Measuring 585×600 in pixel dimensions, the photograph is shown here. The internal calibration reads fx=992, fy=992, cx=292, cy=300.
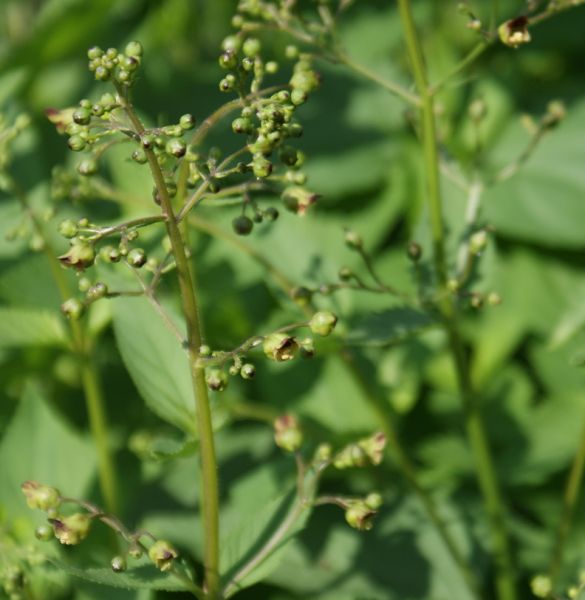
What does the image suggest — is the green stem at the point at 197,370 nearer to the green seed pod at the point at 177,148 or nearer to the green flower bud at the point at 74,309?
the green seed pod at the point at 177,148

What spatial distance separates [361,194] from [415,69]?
4.46 feet

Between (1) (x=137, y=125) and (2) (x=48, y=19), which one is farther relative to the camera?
(2) (x=48, y=19)

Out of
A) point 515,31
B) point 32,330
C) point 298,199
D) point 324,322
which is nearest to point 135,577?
point 324,322

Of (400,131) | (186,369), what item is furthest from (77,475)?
(400,131)

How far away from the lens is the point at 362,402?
8.02ft

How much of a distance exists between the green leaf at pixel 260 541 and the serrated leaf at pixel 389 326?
320mm

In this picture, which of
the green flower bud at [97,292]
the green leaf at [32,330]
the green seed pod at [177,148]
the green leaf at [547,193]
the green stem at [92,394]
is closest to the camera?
the green seed pod at [177,148]

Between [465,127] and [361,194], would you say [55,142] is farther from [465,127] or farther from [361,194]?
[465,127]

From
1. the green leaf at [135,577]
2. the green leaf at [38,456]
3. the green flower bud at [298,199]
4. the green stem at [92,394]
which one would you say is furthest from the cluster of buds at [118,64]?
the green leaf at [38,456]

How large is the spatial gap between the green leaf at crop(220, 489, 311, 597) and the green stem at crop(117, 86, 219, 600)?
80 mm

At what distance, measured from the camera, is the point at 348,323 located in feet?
7.10

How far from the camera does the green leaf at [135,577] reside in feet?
4.60

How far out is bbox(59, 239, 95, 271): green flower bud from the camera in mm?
1309

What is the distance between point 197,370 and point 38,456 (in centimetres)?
89
